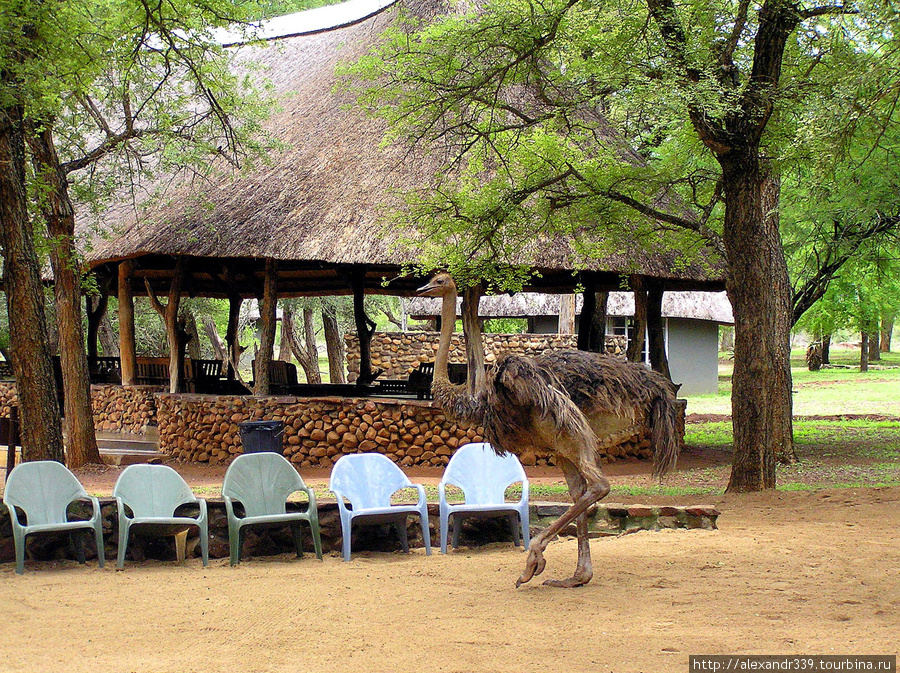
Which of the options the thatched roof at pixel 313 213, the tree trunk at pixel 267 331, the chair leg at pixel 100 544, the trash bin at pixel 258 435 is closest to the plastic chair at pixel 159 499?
the chair leg at pixel 100 544

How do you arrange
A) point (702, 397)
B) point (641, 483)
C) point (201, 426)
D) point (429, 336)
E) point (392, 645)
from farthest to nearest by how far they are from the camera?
point (702, 397) → point (429, 336) → point (201, 426) → point (641, 483) → point (392, 645)

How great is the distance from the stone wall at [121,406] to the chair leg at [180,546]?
811 centimetres

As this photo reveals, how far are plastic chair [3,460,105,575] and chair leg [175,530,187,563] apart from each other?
499mm

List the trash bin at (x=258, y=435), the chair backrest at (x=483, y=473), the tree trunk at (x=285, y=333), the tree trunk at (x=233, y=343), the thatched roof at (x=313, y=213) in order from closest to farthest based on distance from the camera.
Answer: the chair backrest at (x=483, y=473) < the trash bin at (x=258, y=435) < the thatched roof at (x=313, y=213) < the tree trunk at (x=233, y=343) < the tree trunk at (x=285, y=333)

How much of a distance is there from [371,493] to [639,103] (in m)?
4.17

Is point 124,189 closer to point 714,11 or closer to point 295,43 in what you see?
point 295,43

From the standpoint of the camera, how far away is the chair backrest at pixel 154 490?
5.95 metres

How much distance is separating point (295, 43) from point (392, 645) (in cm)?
1620

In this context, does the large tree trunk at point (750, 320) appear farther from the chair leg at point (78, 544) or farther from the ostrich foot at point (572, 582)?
the chair leg at point (78, 544)

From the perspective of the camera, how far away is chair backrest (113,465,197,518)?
5.95 meters

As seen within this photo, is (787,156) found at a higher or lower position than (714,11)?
lower

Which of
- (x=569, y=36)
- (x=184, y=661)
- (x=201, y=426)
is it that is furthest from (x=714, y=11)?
(x=201, y=426)

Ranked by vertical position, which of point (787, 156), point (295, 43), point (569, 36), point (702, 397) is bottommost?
point (702, 397)

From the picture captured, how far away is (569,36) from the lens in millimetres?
8000
